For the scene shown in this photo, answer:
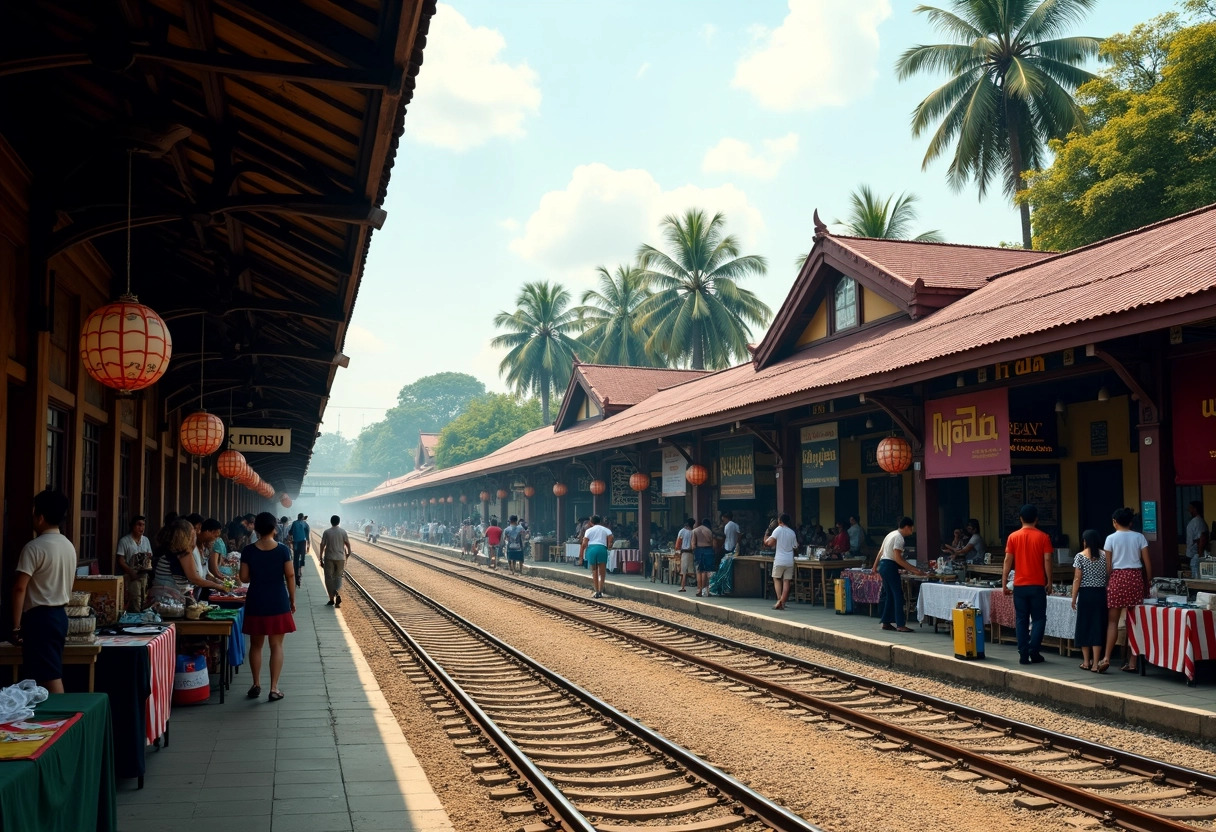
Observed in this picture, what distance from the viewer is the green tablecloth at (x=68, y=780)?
3875mm

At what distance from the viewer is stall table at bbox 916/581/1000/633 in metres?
13.1

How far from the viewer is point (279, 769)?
7242 millimetres

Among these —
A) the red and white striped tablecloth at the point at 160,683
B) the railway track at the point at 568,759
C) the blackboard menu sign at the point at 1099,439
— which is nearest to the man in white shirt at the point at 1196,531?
the blackboard menu sign at the point at 1099,439

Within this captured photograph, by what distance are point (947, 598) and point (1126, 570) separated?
3325 mm

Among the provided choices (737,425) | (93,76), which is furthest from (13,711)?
(737,425)

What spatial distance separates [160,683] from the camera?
750 cm

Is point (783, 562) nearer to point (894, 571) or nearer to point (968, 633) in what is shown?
point (894, 571)

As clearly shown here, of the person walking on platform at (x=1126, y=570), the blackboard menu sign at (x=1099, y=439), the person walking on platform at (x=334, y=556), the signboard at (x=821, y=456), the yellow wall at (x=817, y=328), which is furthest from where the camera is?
the yellow wall at (x=817, y=328)

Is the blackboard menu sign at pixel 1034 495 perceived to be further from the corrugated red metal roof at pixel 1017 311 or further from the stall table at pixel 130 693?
the stall table at pixel 130 693

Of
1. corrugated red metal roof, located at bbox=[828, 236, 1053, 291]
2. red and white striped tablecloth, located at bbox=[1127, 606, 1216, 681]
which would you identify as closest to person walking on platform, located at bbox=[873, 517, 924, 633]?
red and white striped tablecloth, located at bbox=[1127, 606, 1216, 681]

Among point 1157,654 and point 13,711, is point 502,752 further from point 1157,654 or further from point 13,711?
point 1157,654

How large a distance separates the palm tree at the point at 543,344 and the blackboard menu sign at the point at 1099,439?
167ft

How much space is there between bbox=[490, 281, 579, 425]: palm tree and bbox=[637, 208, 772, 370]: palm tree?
1369cm

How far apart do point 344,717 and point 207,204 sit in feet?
15.0
